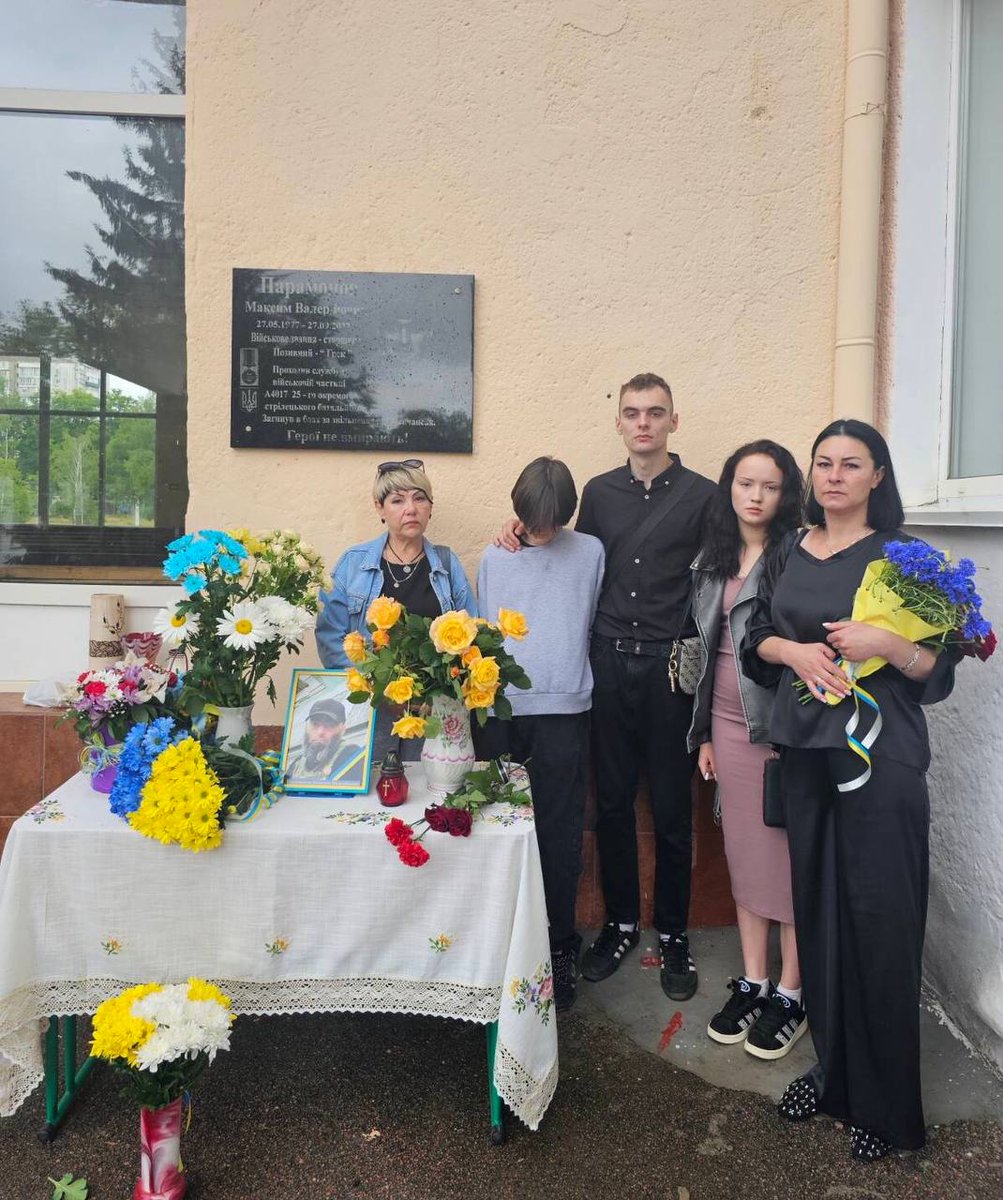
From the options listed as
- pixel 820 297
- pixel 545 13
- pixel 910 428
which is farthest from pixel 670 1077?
pixel 545 13

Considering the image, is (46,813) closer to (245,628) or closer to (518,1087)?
(245,628)

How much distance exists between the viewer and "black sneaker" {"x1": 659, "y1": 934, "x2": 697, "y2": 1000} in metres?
2.80

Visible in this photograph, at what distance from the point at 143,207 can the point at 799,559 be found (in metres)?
3.13

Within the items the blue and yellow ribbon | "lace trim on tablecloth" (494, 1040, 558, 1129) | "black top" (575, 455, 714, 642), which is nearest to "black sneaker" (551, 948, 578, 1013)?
"lace trim on tablecloth" (494, 1040, 558, 1129)

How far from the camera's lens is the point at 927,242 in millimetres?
3217

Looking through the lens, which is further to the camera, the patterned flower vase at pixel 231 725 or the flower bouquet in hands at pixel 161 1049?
the patterned flower vase at pixel 231 725

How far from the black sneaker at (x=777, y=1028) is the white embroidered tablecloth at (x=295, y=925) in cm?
81

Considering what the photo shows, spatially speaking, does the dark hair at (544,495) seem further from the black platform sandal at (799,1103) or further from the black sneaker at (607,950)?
the black platform sandal at (799,1103)

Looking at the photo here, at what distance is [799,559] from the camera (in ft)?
7.57

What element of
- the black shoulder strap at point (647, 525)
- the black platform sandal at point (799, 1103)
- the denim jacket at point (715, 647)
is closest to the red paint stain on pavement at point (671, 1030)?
the black platform sandal at point (799, 1103)

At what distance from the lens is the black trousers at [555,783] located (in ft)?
8.96

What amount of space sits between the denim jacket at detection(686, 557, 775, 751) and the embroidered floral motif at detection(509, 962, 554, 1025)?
0.99 m

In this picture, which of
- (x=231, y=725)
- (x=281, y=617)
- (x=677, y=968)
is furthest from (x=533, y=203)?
(x=677, y=968)

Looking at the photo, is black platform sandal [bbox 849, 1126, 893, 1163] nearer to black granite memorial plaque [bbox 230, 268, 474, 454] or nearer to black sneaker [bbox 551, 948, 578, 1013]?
black sneaker [bbox 551, 948, 578, 1013]
